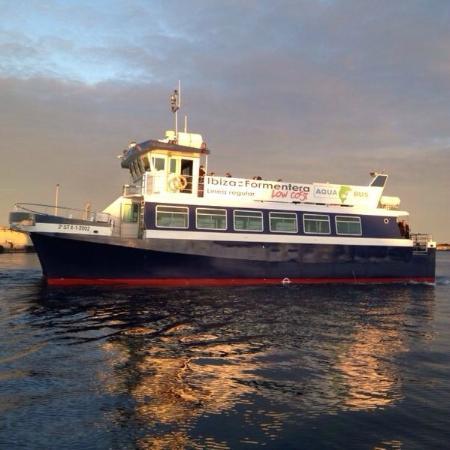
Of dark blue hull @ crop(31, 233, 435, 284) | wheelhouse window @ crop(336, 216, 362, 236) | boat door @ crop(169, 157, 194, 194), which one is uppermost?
boat door @ crop(169, 157, 194, 194)

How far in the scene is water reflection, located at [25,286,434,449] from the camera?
641 cm

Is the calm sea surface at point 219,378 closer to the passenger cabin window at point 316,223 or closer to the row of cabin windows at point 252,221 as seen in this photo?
the row of cabin windows at point 252,221

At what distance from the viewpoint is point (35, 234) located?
20219 millimetres

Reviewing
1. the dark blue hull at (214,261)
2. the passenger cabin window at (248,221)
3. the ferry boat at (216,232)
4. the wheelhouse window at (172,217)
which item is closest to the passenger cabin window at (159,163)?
the ferry boat at (216,232)

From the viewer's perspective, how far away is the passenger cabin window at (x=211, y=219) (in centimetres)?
2234

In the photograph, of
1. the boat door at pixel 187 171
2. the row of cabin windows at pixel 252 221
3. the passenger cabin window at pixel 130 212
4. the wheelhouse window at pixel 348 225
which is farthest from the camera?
the wheelhouse window at pixel 348 225

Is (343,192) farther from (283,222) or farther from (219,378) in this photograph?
(219,378)

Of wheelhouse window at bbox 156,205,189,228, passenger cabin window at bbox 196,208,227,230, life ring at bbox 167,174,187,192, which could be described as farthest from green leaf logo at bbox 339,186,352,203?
wheelhouse window at bbox 156,205,189,228

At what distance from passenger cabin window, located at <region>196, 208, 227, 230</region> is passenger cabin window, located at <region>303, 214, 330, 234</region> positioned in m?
4.35

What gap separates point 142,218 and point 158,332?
10.5 metres

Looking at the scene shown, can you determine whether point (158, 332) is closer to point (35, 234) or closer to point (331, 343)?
point (331, 343)

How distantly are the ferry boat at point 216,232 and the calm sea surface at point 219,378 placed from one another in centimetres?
516

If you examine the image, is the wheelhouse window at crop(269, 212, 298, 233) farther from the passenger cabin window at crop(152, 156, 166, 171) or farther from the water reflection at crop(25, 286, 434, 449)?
the passenger cabin window at crop(152, 156, 166, 171)

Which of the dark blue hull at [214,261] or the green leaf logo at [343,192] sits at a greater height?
the green leaf logo at [343,192]
